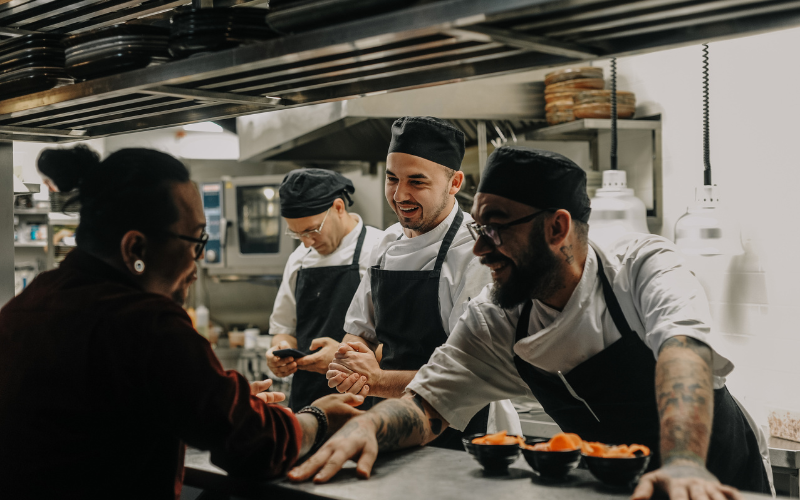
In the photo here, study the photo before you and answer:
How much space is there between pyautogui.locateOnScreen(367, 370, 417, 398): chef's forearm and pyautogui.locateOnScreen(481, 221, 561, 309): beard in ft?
2.05

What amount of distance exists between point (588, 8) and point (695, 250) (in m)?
2.22

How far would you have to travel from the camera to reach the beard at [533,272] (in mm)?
1941

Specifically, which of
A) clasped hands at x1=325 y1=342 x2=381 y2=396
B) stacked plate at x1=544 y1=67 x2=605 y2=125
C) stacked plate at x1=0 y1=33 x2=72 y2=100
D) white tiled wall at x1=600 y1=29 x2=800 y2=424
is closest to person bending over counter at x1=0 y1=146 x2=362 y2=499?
stacked plate at x1=0 y1=33 x2=72 y2=100

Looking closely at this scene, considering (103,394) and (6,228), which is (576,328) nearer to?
(103,394)

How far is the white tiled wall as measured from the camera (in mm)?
3227

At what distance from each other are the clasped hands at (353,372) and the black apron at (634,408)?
0.67 metres

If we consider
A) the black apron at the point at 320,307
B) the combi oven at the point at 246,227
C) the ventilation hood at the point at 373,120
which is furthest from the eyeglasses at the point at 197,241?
the combi oven at the point at 246,227

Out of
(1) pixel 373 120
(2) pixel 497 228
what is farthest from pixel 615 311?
(1) pixel 373 120

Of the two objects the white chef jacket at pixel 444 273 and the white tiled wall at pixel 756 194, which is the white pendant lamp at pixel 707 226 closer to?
the white tiled wall at pixel 756 194

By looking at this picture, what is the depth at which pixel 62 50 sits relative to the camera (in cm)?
200

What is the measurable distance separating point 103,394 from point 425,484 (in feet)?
2.27

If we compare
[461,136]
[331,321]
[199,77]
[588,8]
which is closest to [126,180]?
[199,77]

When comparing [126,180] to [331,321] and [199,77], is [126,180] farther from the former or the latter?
[331,321]

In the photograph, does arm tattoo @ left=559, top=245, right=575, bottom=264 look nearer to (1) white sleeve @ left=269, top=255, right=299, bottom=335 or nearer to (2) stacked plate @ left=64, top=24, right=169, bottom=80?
(2) stacked plate @ left=64, top=24, right=169, bottom=80
